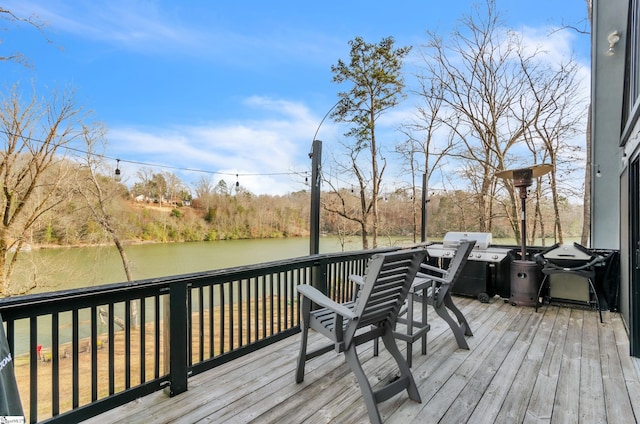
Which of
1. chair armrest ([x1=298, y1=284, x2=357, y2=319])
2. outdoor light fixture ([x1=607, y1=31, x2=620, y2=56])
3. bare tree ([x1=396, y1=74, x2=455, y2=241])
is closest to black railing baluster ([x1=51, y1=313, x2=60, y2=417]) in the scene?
chair armrest ([x1=298, y1=284, x2=357, y2=319])

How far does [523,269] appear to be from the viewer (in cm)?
456

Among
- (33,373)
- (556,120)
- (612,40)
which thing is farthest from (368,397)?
(556,120)

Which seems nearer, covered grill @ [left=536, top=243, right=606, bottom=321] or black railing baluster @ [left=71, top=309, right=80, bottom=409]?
black railing baluster @ [left=71, top=309, right=80, bottom=409]

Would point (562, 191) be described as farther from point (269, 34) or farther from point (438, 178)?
point (269, 34)

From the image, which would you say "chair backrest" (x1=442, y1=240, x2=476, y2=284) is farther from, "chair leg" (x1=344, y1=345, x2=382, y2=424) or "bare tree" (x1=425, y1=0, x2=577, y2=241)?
"bare tree" (x1=425, y1=0, x2=577, y2=241)

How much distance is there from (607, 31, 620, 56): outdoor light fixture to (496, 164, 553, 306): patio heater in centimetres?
250

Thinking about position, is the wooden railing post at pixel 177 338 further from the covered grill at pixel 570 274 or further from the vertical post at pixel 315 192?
the covered grill at pixel 570 274

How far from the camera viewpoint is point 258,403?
85.9 inches

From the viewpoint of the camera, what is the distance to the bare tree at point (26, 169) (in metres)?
9.80

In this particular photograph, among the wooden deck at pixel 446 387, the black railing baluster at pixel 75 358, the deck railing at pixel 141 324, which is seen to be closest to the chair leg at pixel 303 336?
the wooden deck at pixel 446 387

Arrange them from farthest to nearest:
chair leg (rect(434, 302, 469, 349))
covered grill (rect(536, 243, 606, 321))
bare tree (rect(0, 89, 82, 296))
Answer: bare tree (rect(0, 89, 82, 296))
covered grill (rect(536, 243, 606, 321))
chair leg (rect(434, 302, 469, 349))

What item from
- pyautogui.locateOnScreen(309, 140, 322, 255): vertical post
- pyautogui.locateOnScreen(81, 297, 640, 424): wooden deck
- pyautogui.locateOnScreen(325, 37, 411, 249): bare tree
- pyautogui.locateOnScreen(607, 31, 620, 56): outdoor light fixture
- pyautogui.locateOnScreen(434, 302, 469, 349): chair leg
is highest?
pyautogui.locateOnScreen(325, 37, 411, 249): bare tree

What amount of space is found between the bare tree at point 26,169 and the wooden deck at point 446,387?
36.2 ft

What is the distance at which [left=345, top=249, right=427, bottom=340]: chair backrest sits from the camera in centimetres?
195
